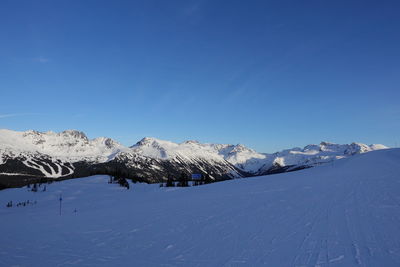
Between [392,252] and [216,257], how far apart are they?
6.71m

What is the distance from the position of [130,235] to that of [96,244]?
2212 mm

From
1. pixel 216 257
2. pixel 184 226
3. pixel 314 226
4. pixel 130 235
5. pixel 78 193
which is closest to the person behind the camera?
pixel 216 257

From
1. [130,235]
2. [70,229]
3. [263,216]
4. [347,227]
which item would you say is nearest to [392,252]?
[347,227]

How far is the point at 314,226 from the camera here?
1359 cm

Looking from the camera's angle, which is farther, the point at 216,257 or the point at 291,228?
the point at 291,228

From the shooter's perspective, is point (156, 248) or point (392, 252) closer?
point (392, 252)

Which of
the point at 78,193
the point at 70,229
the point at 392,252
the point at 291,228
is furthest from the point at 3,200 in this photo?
the point at 392,252

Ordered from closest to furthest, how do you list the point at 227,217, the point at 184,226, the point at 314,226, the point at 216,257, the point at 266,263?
the point at 266,263 → the point at 216,257 → the point at 314,226 → the point at 184,226 → the point at 227,217

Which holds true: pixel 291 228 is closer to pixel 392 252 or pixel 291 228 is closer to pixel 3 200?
pixel 392 252

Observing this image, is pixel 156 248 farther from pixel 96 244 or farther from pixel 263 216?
pixel 263 216

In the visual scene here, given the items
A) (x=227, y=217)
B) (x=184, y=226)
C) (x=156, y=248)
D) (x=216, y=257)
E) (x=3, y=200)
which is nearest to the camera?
(x=216, y=257)

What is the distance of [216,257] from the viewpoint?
10.4m

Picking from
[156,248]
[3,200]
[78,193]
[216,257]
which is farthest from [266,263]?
[3,200]

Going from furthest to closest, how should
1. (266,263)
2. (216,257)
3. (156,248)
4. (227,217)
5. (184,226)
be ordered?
1. (227,217)
2. (184,226)
3. (156,248)
4. (216,257)
5. (266,263)
